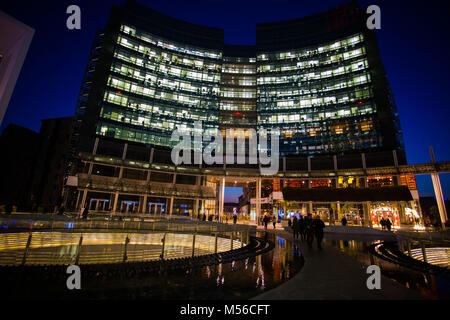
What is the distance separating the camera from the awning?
3142cm

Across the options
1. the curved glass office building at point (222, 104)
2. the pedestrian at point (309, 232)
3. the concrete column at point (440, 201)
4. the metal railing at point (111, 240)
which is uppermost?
the curved glass office building at point (222, 104)

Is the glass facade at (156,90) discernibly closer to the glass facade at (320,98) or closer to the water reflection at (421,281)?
the glass facade at (320,98)

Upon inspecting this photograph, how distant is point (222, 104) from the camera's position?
57.0 metres

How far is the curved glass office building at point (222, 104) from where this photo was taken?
3941cm

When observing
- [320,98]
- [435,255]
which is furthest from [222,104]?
[435,255]

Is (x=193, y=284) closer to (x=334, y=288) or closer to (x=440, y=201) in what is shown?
(x=334, y=288)

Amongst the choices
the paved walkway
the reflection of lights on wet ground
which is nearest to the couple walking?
the reflection of lights on wet ground

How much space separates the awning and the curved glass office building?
3.59 m

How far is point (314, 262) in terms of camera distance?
24.3ft

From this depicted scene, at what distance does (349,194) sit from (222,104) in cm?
3853

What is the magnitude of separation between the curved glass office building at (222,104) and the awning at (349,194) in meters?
3.59

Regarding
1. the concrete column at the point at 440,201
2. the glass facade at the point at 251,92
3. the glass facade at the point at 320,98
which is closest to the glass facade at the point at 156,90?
the glass facade at the point at 251,92

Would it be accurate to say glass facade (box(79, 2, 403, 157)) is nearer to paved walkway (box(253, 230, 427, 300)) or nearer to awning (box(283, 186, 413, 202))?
awning (box(283, 186, 413, 202))
